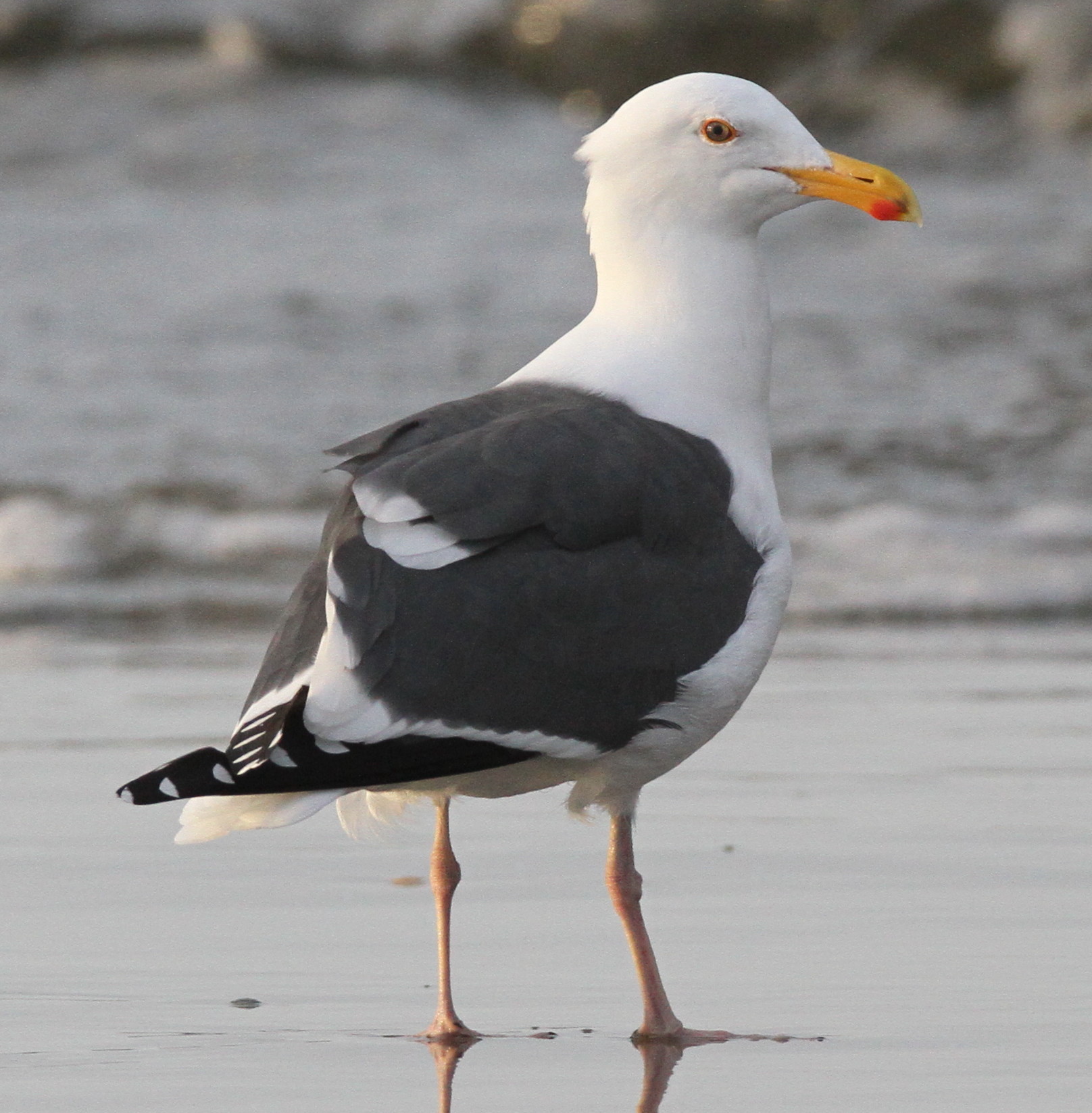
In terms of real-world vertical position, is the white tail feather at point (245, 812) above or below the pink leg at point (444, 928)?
above

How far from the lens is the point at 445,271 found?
→ 11.6 metres

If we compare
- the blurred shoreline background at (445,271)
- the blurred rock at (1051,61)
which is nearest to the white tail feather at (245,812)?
the blurred shoreline background at (445,271)

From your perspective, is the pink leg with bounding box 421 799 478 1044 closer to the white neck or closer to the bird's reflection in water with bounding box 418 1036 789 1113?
the bird's reflection in water with bounding box 418 1036 789 1113

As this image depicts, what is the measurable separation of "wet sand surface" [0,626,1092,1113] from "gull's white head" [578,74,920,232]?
3.88ft

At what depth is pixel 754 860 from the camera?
418cm

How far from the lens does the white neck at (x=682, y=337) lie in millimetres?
3650

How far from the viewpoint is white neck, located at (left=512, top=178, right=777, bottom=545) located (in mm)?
3650

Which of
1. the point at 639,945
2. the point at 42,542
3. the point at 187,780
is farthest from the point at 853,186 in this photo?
the point at 42,542

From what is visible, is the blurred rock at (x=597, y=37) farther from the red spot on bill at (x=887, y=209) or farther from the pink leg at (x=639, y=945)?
the pink leg at (x=639, y=945)

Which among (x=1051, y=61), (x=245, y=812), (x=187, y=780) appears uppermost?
(x=187, y=780)

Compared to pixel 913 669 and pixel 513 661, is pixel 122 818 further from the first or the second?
pixel 913 669

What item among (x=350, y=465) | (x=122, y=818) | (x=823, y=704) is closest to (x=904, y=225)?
(x=823, y=704)

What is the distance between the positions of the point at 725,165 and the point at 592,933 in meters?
1.31

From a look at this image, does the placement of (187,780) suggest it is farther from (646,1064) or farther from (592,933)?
(592,933)
